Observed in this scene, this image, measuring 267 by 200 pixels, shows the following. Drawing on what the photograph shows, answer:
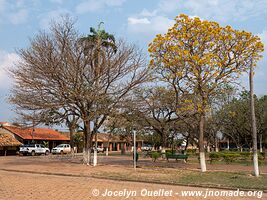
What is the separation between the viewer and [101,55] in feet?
78.0

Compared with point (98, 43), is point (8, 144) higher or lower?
lower

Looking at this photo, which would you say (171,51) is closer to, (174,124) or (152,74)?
(152,74)

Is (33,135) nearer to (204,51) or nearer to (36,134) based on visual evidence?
(36,134)

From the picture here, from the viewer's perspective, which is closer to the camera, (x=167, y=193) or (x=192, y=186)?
(x=167, y=193)

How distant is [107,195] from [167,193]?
2260 mm

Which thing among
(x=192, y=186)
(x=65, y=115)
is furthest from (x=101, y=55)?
(x=192, y=186)

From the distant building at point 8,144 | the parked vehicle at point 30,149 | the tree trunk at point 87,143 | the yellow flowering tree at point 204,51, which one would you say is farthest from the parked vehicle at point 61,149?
the yellow flowering tree at point 204,51

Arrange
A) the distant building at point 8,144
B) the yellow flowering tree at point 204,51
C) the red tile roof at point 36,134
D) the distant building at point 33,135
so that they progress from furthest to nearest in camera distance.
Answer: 1. the red tile roof at point 36,134
2. the distant building at point 33,135
3. the distant building at point 8,144
4. the yellow flowering tree at point 204,51

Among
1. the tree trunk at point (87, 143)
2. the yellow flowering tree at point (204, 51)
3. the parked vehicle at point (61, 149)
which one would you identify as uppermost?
the yellow flowering tree at point (204, 51)

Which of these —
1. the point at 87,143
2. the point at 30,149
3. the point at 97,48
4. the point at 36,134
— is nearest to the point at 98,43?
the point at 97,48

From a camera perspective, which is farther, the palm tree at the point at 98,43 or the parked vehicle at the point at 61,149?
the parked vehicle at the point at 61,149

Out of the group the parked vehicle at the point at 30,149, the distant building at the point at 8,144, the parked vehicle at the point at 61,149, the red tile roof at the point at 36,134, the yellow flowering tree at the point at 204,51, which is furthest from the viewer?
the parked vehicle at the point at 61,149

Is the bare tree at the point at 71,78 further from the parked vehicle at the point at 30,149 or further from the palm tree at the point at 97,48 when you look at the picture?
the parked vehicle at the point at 30,149

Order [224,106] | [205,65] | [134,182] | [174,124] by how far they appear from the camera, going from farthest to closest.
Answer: [224,106]
[174,124]
[205,65]
[134,182]
